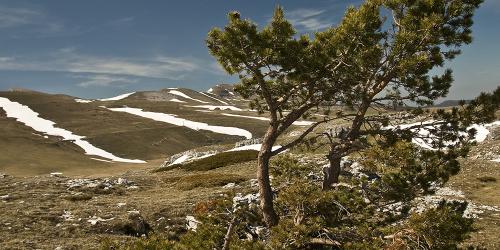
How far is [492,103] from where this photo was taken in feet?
46.3

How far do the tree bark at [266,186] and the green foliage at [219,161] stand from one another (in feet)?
105

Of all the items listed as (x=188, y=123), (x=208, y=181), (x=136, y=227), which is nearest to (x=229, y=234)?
(x=136, y=227)

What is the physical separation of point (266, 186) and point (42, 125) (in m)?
139

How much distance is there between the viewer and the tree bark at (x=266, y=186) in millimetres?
15602

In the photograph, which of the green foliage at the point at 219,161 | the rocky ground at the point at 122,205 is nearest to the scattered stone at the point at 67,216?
the rocky ground at the point at 122,205

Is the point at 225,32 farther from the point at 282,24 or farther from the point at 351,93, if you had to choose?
the point at 351,93

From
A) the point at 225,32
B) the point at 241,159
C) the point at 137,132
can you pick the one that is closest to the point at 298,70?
the point at 225,32

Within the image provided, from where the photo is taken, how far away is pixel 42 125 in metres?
138

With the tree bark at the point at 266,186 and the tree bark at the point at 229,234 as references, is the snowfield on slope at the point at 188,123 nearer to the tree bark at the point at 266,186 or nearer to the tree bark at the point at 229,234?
the tree bark at the point at 266,186

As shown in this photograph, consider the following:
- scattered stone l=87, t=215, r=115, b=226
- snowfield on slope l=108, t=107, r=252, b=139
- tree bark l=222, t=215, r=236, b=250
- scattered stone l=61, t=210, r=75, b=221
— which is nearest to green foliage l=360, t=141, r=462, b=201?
tree bark l=222, t=215, r=236, b=250

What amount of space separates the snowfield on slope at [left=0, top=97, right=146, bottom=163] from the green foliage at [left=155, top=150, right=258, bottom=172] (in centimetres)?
5167

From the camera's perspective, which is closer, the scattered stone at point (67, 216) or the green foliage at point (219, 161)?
the scattered stone at point (67, 216)

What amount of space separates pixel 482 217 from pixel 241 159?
2889 cm

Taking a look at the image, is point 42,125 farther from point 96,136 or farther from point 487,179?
point 487,179
